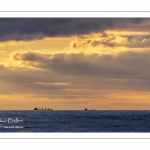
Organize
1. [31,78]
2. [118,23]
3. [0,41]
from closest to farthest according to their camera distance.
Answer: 1. [118,23]
2. [0,41]
3. [31,78]

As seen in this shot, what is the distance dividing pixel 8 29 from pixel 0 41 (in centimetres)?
126

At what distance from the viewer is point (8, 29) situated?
30.8 m

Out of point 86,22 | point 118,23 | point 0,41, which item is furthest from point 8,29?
point 118,23

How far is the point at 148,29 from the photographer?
30.1 m
